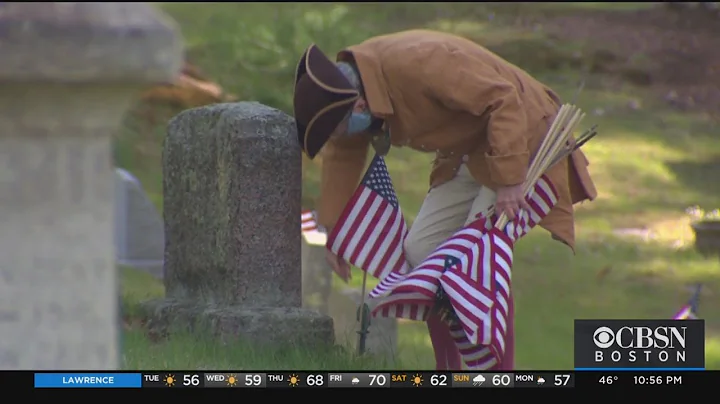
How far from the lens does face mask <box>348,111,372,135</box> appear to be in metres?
4.34

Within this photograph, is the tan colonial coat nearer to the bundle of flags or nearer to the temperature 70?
the bundle of flags

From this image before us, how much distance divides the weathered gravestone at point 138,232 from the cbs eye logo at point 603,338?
3.36 meters

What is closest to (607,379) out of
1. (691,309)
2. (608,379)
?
(608,379)

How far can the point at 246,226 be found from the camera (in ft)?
16.1

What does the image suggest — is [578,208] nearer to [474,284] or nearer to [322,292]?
[322,292]

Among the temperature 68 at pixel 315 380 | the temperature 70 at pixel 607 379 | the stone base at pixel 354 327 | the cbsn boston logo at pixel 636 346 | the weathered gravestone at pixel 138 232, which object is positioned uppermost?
the weathered gravestone at pixel 138 232

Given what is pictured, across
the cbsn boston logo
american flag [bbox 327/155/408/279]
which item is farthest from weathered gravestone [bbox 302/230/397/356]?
the cbsn boston logo

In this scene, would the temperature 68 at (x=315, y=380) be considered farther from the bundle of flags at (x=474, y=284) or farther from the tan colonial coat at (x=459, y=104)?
the tan colonial coat at (x=459, y=104)

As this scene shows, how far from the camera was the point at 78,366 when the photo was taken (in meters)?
2.10

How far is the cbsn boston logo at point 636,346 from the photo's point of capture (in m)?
4.04

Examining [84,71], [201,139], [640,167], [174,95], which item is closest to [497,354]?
[201,139]

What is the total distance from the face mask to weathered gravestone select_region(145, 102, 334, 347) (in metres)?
0.57

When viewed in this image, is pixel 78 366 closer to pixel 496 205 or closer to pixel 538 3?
pixel 496 205

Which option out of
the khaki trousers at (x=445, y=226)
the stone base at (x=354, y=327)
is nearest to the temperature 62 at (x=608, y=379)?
the khaki trousers at (x=445, y=226)
